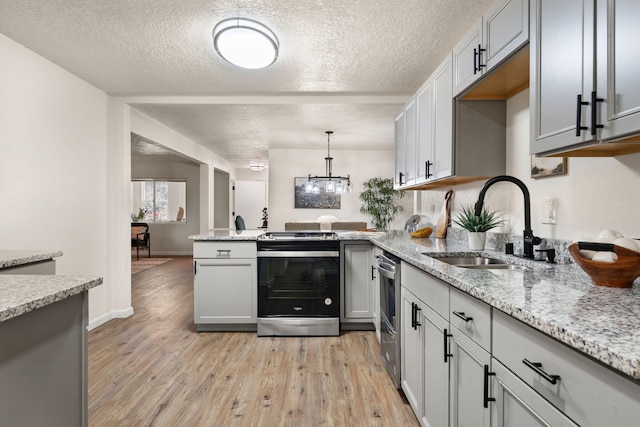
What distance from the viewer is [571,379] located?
2.28 ft

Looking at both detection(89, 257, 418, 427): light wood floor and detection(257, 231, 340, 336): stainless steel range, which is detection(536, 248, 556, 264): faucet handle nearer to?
detection(89, 257, 418, 427): light wood floor

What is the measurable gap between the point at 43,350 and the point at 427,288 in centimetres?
145

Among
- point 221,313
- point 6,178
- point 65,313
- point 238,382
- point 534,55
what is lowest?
point 238,382

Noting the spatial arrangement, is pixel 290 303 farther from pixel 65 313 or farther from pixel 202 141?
pixel 202 141

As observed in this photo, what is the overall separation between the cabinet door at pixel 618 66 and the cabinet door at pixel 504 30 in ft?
1.44

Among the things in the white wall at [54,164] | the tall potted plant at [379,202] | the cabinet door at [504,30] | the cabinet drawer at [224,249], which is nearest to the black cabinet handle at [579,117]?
the cabinet door at [504,30]

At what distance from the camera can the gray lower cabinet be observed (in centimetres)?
312

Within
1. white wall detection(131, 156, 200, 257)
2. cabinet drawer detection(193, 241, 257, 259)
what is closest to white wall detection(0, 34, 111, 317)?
cabinet drawer detection(193, 241, 257, 259)

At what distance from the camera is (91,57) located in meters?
2.65

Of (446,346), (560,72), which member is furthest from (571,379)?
(560,72)

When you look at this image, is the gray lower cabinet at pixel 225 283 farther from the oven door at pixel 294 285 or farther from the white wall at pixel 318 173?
the white wall at pixel 318 173

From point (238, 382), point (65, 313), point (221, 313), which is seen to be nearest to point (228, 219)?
point (221, 313)

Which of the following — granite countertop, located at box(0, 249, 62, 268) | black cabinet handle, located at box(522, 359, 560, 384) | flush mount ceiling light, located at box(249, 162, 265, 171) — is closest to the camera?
black cabinet handle, located at box(522, 359, 560, 384)

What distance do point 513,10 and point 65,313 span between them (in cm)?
209
